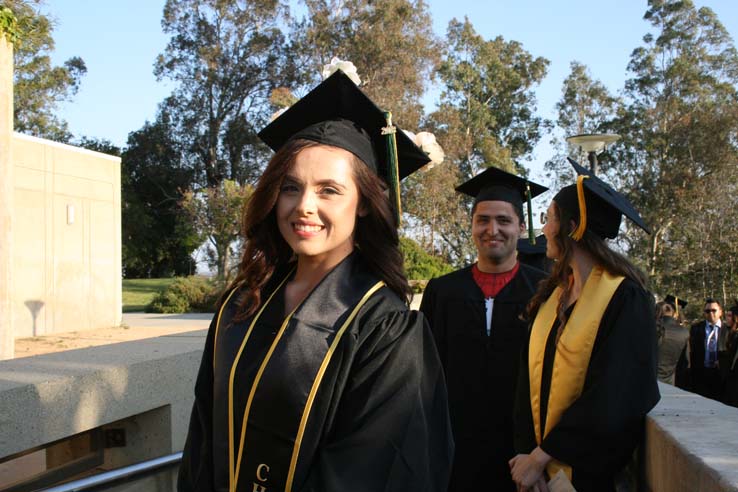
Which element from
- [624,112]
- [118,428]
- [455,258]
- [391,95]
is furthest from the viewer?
[624,112]

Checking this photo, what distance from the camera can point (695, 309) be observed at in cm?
2706

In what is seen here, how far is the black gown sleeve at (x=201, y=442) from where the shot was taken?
1.97m

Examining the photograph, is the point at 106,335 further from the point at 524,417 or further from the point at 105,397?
the point at 524,417

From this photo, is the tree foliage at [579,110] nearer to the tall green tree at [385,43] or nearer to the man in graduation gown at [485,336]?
the tall green tree at [385,43]

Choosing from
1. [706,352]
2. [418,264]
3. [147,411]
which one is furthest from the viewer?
[418,264]

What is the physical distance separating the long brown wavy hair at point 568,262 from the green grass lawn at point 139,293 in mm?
21231

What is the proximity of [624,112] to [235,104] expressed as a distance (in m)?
19.3

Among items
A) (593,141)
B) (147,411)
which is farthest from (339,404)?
(593,141)

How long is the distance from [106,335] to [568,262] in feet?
43.6

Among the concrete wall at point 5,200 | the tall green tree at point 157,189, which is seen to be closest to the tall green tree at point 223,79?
the tall green tree at point 157,189

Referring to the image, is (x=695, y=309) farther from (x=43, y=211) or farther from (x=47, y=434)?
(x=47, y=434)

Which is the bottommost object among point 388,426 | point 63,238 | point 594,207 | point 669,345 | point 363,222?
point 669,345

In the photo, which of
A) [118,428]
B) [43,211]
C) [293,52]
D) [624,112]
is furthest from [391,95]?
[118,428]

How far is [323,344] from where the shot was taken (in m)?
1.83
